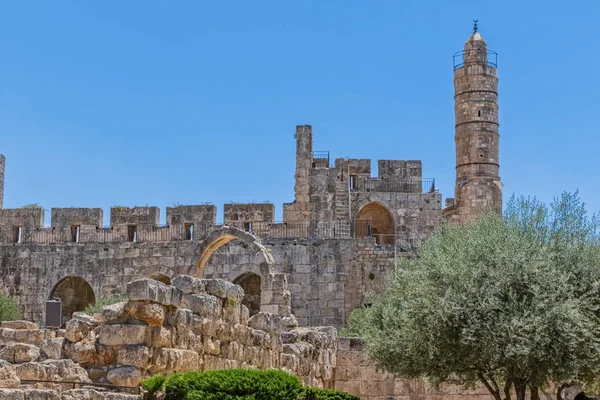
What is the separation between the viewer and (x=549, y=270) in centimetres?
1498

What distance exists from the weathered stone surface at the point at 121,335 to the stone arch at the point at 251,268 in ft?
31.4

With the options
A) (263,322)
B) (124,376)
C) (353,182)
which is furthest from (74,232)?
(124,376)

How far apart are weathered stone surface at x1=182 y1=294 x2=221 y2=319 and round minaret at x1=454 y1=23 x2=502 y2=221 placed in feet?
87.0

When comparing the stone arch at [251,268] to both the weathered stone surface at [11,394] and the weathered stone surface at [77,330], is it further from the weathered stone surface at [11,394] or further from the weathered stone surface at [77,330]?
the weathered stone surface at [11,394]

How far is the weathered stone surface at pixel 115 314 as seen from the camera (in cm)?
1078

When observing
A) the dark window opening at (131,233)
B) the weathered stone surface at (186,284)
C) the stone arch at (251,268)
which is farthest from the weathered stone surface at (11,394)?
the dark window opening at (131,233)

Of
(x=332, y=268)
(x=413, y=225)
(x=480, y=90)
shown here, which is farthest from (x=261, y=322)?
(x=480, y=90)

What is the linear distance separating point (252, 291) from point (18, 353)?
917 inches

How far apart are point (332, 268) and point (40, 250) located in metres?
10.0

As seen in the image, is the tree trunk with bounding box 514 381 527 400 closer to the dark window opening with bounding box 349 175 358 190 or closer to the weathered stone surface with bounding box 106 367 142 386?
the weathered stone surface with bounding box 106 367 142 386

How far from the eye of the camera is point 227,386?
1024 cm

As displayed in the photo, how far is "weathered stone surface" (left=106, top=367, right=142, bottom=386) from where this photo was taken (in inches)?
408

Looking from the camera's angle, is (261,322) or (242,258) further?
(242,258)

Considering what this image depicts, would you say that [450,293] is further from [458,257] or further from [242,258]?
[242,258]
